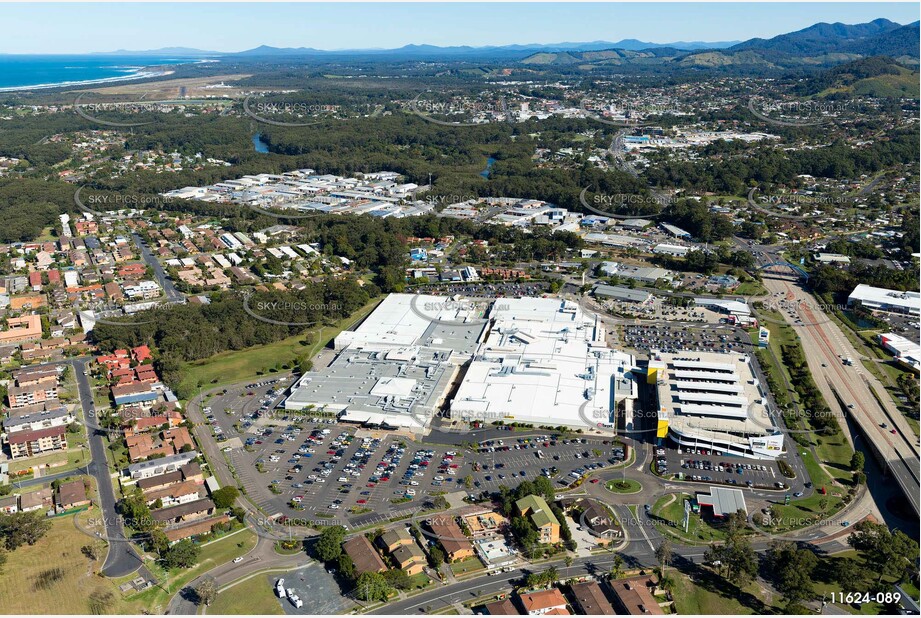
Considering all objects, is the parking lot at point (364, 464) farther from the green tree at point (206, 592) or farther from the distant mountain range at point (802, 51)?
the distant mountain range at point (802, 51)

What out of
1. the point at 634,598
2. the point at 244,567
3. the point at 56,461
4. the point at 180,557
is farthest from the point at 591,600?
the point at 56,461

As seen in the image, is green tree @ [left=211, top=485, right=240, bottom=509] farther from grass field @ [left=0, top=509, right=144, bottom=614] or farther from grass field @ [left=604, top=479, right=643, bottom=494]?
grass field @ [left=604, top=479, right=643, bottom=494]

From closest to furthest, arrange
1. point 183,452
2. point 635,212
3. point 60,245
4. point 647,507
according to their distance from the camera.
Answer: point 647,507
point 183,452
point 60,245
point 635,212

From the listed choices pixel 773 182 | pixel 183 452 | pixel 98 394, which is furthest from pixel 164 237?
pixel 773 182

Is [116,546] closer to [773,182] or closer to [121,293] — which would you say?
[121,293]

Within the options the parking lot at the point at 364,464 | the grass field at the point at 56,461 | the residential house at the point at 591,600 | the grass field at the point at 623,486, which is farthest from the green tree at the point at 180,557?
the grass field at the point at 623,486

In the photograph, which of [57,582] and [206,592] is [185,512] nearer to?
[57,582]
